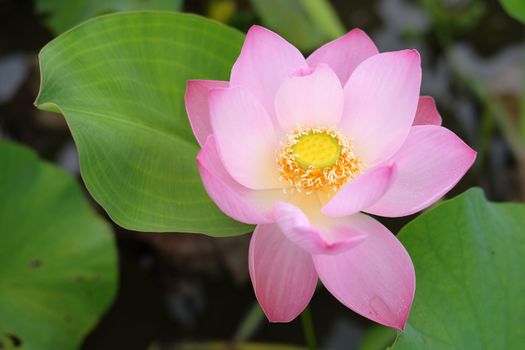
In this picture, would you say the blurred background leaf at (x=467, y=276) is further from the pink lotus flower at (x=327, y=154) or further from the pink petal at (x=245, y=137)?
the pink petal at (x=245, y=137)

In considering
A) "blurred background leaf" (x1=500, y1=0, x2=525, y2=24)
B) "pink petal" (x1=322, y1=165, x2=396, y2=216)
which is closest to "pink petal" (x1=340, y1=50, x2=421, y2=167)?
"pink petal" (x1=322, y1=165, x2=396, y2=216)

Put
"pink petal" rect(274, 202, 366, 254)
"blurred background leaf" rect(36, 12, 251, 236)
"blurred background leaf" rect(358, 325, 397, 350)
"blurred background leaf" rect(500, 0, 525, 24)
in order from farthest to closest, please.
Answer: "blurred background leaf" rect(358, 325, 397, 350) → "blurred background leaf" rect(500, 0, 525, 24) → "blurred background leaf" rect(36, 12, 251, 236) → "pink petal" rect(274, 202, 366, 254)

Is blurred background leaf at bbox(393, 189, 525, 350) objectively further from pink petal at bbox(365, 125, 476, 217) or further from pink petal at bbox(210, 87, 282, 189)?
pink petal at bbox(210, 87, 282, 189)

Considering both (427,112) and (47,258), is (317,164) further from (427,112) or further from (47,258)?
(47,258)

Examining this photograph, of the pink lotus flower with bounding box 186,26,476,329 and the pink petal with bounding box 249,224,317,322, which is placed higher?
the pink lotus flower with bounding box 186,26,476,329

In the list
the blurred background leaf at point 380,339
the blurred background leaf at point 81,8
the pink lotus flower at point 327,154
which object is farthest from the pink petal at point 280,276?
the blurred background leaf at point 81,8

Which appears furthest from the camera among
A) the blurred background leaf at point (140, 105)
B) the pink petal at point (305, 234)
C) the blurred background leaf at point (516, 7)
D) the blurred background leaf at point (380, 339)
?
the blurred background leaf at point (380, 339)
